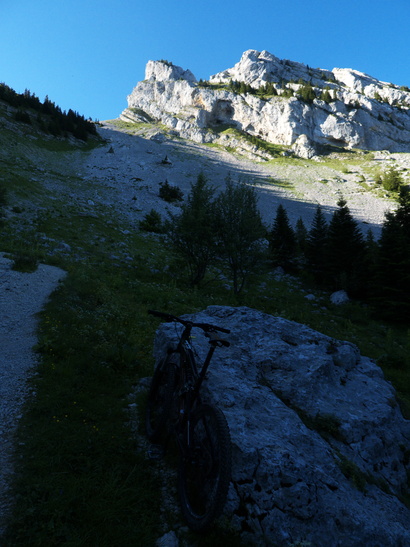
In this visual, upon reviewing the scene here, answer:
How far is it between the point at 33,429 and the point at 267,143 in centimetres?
12891

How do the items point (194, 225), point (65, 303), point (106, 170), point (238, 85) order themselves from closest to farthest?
point (65, 303), point (194, 225), point (106, 170), point (238, 85)

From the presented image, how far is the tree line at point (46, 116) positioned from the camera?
57.9m

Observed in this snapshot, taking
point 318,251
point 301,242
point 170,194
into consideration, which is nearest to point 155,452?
point 318,251

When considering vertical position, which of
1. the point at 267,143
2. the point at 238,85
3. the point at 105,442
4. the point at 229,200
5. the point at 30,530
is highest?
the point at 238,85

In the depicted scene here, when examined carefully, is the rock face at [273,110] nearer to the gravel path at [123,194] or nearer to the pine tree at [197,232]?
the gravel path at [123,194]

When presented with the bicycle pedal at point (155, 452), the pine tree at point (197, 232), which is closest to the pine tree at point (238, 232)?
the pine tree at point (197, 232)

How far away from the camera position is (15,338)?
726cm

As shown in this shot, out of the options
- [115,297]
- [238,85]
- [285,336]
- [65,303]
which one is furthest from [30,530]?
[238,85]

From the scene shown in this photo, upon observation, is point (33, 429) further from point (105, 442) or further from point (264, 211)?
point (264, 211)

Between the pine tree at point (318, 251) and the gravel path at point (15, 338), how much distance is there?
23014 mm

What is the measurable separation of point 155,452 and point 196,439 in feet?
4.09

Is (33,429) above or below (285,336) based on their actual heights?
below

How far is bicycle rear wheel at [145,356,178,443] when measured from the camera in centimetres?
434

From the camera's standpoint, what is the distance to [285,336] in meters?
6.80
